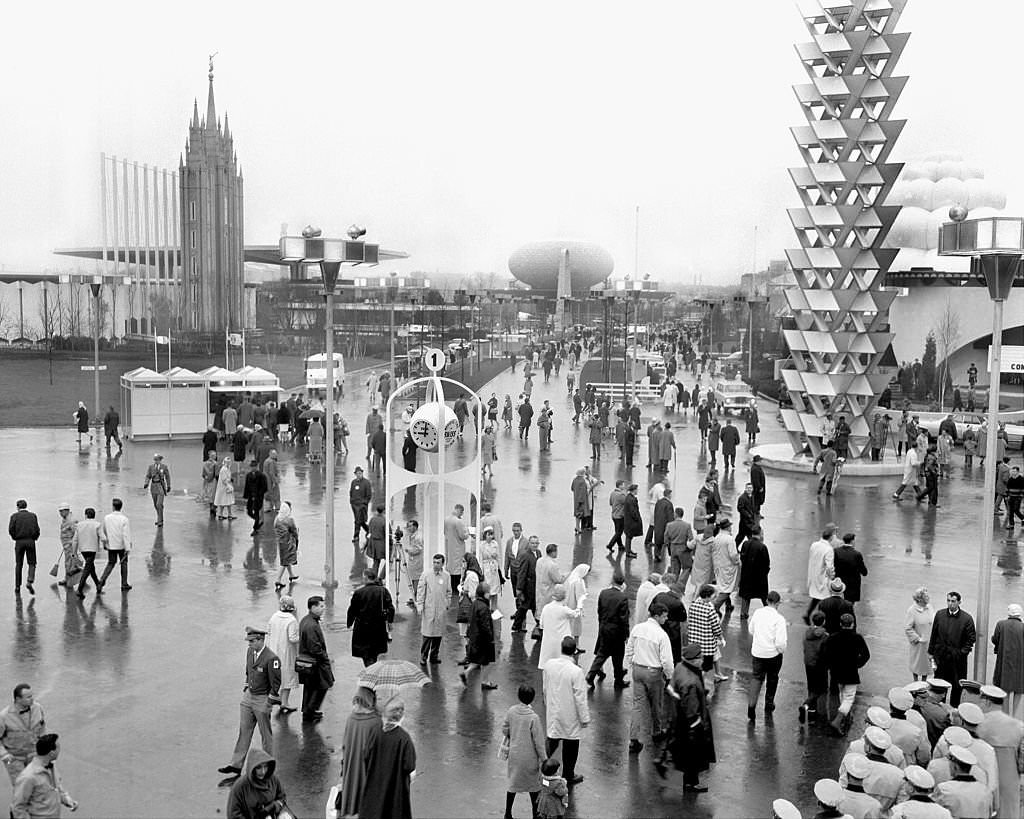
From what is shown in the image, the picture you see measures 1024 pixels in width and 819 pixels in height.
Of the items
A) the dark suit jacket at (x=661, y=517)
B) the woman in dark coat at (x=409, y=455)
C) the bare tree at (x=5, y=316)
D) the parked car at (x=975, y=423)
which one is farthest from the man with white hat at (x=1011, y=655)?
the bare tree at (x=5, y=316)

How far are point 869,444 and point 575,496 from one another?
11426mm

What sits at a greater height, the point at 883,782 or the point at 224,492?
the point at 883,782

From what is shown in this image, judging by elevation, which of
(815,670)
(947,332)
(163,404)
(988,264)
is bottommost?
(815,670)

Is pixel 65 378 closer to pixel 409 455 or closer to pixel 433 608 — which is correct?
pixel 409 455

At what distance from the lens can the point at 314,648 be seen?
10.8 m

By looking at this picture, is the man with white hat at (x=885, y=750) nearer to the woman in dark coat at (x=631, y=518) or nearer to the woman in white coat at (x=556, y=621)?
the woman in white coat at (x=556, y=621)

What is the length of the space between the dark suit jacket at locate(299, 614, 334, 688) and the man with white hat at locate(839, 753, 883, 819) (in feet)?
16.4

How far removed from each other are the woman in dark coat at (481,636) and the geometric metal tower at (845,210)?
18218mm

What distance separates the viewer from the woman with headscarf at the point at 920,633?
39.0 ft

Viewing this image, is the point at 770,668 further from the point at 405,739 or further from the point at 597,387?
the point at 597,387

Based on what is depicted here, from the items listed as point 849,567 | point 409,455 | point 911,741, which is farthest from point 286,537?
point 409,455

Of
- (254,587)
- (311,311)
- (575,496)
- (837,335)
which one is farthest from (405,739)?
(311,311)

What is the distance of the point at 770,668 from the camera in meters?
11.1

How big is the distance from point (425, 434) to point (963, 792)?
10583 millimetres
